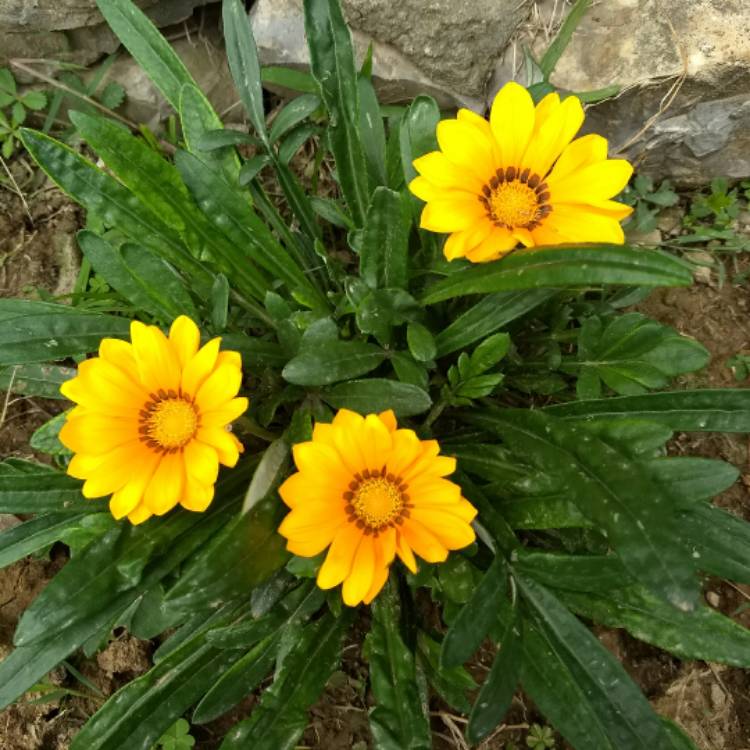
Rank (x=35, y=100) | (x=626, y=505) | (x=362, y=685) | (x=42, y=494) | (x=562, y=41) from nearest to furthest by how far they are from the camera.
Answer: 1. (x=626, y=505)
2. (x=42, y=494)
3. (x=562, y=41)
4. (x=362, y=685)
5. (x=35, y=100)

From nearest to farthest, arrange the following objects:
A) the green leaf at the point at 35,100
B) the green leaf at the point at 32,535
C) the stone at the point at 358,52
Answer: the green leaf at the point at 32,535 → the stone at the point at 358,52 → the green leaf at the point at 35,100

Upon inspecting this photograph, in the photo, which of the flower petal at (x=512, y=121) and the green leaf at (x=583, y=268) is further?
the flower petal at (x=512, y=121)

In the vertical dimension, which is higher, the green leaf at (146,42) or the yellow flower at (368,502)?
the green leaf at (146,42)

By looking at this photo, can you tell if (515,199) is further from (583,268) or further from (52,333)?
(52,333)

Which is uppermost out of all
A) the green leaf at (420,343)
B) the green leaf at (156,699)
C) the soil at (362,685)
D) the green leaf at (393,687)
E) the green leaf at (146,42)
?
the green leaf at (146,42)

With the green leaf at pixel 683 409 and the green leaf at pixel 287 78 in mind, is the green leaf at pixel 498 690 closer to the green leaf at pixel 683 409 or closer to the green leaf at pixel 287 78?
the green leaf at pixel 683 409

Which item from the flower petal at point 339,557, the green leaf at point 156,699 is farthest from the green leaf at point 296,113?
the green leaf at point 156,699

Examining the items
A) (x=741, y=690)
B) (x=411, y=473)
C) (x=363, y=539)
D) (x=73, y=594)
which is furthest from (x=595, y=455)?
(x=741, y=690)

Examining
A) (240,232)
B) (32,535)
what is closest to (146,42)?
(240,232)
